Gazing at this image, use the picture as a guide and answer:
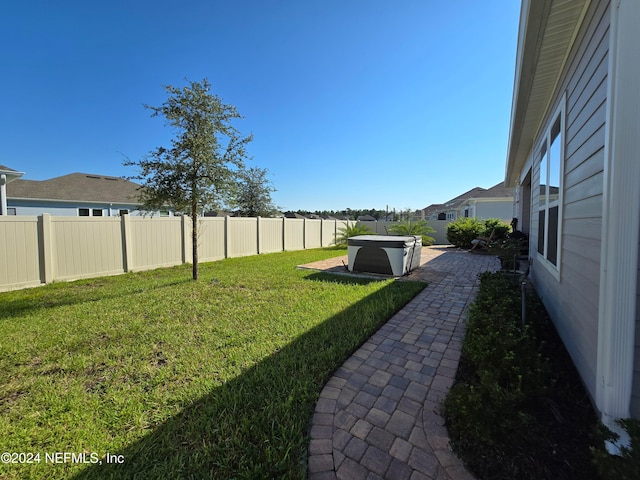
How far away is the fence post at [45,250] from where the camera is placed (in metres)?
5.85

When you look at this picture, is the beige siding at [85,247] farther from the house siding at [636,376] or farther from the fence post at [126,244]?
the house siding at [636,376]

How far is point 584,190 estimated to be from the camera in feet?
6.83

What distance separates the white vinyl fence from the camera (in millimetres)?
5609

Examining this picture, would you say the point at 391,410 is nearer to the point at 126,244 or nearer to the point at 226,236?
the point at 126,244

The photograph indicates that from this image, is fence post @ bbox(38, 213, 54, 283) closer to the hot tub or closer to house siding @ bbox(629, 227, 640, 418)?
the hot tub

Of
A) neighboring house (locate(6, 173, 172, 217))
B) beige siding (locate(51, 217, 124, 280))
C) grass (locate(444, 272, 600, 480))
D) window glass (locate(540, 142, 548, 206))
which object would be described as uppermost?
neighboring house (locate(6, 173, 172, 217))

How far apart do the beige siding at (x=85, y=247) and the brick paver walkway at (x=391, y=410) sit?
7.36m

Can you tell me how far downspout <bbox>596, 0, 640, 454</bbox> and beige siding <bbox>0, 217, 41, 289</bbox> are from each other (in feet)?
29.8

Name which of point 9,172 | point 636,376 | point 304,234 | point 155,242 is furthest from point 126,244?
point 636,376

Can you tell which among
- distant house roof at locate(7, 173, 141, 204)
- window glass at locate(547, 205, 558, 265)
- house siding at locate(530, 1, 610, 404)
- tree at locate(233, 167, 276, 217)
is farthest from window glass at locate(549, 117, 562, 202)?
tree at locate(233, 167, 276, 217)

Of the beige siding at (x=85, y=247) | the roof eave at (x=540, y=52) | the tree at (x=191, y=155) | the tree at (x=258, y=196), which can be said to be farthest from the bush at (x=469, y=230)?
the beige siding at (x=85, y=247)

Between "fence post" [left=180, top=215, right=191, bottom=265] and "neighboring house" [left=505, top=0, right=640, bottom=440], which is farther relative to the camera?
"fence post" [left=180, top=215, right=191, bottom=265]

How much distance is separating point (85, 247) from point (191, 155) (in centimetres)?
380

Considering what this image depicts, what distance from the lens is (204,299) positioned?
4887 millimetres
